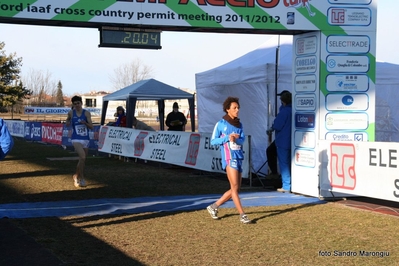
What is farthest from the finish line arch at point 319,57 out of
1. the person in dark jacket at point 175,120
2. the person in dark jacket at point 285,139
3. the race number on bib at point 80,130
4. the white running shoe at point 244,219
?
the person in dark jacket at point 175,120

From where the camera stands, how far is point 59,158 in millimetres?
20625

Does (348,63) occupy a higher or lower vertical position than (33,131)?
higher

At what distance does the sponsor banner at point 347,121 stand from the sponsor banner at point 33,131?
23.0m

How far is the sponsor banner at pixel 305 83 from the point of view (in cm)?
1147

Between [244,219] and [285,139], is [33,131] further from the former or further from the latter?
[244,219]

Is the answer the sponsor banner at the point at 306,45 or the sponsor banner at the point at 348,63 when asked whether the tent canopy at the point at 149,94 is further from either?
the sponsor banner at the point at 348,63

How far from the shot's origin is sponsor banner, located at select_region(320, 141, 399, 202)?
9.21m

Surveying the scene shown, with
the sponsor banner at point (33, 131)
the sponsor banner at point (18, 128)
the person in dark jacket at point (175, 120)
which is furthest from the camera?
the sponsor banner at point (18, 128)

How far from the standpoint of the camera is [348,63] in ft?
37.6

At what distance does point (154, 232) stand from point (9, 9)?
453cm

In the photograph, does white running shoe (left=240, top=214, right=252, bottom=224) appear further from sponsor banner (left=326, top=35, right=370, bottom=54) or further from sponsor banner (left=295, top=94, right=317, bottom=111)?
sponsor banner (left=326, top=35, right=370, bottom=54)

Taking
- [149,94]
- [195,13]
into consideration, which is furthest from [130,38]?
[149,94]

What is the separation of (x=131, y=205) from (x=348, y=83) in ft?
15.9

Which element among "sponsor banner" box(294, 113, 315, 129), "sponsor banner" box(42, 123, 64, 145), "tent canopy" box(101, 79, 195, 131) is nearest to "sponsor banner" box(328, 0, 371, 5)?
"sponsor banner" box(294, 113, 315, 129)
